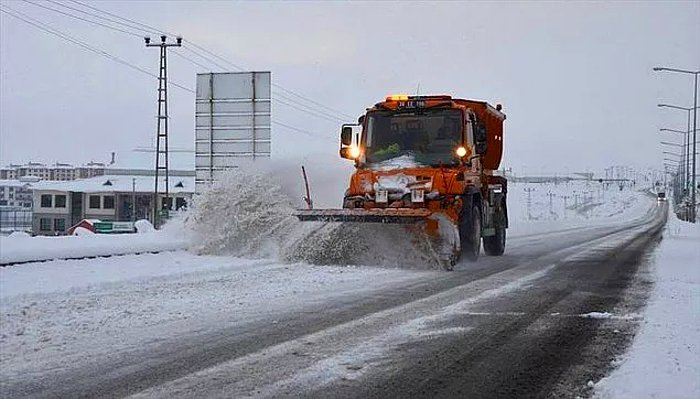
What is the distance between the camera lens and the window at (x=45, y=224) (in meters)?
52.4

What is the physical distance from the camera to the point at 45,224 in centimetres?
5303

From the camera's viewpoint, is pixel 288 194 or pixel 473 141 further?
pixel 288 194

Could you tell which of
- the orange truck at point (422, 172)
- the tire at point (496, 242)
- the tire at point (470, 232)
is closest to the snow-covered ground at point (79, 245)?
the orange truck at point (422, 172)

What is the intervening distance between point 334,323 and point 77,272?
5190mm

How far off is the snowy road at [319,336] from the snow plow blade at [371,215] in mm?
1110

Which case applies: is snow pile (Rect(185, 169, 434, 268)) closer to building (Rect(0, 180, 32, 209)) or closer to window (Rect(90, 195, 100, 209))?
window (Rect(90, 195, 100, 209))

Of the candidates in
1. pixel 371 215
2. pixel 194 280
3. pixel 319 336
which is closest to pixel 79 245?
pixel 194 280

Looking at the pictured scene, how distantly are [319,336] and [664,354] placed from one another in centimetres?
278

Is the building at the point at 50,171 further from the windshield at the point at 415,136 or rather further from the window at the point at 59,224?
the windshield at the point at 415,136

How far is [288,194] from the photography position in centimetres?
1515

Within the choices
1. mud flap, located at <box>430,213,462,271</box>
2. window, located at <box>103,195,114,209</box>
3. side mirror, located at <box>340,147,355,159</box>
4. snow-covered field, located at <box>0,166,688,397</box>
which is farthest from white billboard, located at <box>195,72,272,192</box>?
window, located at <box>103,195,114,209</box>

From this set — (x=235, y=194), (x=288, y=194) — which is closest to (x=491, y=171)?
(x=288, y=194)

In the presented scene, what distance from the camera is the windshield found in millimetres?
13164

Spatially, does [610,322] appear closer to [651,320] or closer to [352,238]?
[651,320]
